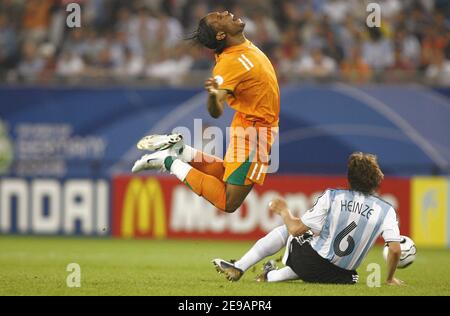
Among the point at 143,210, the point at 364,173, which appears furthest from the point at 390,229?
the point at 143,210

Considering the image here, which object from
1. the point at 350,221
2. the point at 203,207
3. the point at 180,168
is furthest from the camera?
the point at 203,207

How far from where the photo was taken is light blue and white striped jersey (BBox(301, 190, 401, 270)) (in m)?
9.25

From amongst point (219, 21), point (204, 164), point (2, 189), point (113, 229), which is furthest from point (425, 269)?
point (2, 189)

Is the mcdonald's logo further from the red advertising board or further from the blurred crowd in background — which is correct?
the blurred crowd in background

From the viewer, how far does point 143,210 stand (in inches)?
688

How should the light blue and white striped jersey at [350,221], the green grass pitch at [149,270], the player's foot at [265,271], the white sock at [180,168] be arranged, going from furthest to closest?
the white sock at [180,168] < the player's foot at [265,271] < the light blue and white striped jersey at [350,221] < the green grass pitch at [149,270]

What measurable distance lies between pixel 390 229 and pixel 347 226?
1.36ft

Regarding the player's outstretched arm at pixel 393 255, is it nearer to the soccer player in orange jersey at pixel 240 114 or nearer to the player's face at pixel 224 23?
the soccer player in orange jersey at pixel 240 114

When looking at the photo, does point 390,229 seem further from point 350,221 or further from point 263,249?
point 263,249

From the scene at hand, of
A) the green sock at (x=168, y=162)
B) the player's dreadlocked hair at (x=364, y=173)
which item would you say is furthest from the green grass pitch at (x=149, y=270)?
the green sock at (x=168, y=162)

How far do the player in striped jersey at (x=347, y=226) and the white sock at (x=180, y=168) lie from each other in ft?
4.28

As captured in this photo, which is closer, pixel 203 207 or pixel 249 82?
pixel 249 82

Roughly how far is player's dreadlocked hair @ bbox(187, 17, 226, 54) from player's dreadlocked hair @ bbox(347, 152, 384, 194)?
1.84 m

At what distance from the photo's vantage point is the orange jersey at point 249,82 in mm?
9664
